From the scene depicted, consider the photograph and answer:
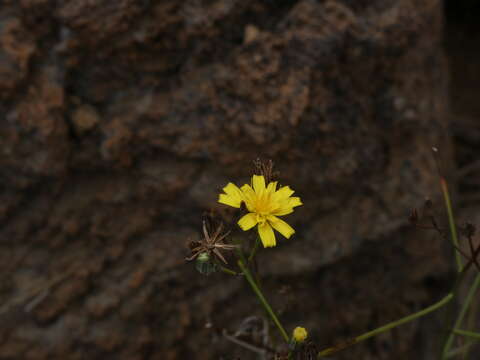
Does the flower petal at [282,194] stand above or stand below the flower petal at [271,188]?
below

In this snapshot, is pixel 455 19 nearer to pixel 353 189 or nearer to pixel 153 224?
pixel 353 189

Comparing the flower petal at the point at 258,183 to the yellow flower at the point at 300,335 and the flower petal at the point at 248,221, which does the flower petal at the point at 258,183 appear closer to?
the flower petal at the point at 248,221

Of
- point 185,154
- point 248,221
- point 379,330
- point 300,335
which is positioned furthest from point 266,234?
point 185,154

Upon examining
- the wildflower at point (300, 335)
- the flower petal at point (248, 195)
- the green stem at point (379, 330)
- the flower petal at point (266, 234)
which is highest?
the flower petal at point (248, 195)

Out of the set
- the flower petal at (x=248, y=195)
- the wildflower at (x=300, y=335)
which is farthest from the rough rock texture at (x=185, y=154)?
the wildflower at (x=300, y=335)

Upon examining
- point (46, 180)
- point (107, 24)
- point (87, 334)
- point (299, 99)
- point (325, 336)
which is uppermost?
point (107, 24)

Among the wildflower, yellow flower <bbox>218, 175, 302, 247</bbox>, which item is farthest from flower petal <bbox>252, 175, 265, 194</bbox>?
the wildflower

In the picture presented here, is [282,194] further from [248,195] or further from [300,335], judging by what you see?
[300,335]

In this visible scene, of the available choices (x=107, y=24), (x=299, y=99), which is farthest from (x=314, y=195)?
(x=107, y=24)
